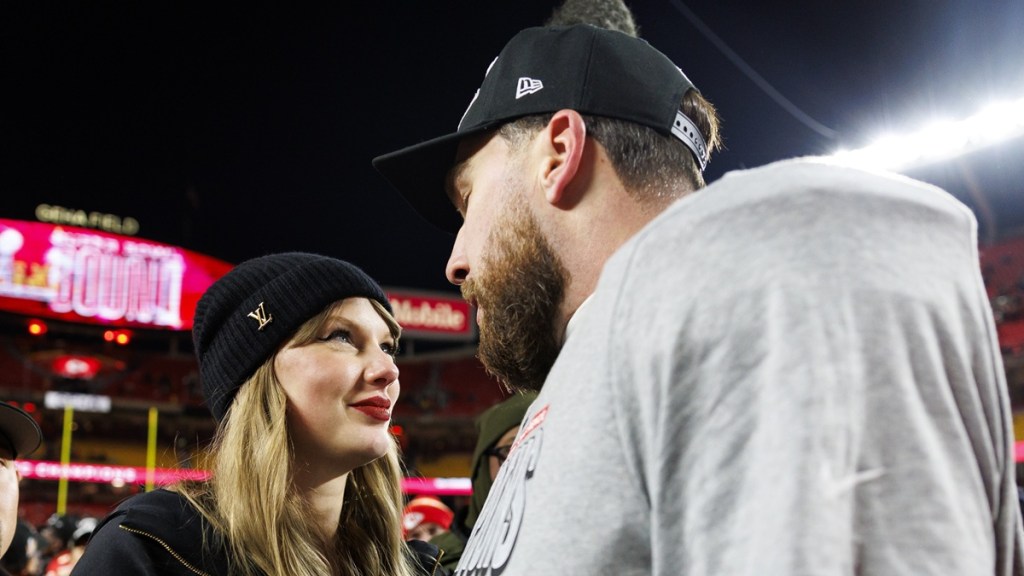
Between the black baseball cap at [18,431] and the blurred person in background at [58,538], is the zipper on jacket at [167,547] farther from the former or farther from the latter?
the blurred person in background at [58,538]

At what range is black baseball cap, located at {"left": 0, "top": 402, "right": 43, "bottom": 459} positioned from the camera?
2932 mm

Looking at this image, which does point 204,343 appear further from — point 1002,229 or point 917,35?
point 1002,229

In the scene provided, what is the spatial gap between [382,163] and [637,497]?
38.6 inches

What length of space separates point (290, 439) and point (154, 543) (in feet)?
1.58

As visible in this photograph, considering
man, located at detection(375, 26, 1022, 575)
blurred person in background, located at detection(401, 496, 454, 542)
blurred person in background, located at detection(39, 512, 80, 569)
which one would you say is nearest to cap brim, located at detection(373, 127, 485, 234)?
man, located at detection(375, 26, 1022, 575)

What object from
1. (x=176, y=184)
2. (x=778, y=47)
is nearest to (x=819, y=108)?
(x=778, y=47)

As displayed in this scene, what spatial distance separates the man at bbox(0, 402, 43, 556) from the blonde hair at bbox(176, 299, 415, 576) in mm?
1029

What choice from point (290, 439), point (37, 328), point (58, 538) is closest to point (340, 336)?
point (290, 439)

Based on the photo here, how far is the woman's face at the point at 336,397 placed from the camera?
2.37 meters

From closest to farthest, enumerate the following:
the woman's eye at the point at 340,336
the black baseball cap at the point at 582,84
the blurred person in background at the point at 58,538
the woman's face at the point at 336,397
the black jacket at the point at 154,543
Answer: the black baseball cap at the point at 582,84 < the black jacket at the point at 154,543 < the woman's face at the point at 336,397 < the woman's eye at the point at 340,336 < the blurred person in background at the point at 58,538

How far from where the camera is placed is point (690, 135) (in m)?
1.23

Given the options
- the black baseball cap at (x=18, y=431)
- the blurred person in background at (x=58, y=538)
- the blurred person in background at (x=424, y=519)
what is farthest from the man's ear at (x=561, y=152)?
the blurred person in background at (x=58, y=538)

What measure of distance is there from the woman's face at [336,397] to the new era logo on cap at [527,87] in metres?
1.44

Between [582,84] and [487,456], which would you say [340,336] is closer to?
[582,84]
